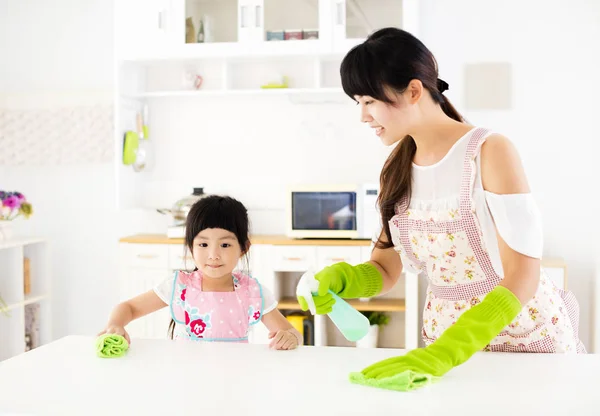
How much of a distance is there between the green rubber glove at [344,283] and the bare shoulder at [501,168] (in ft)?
1.07

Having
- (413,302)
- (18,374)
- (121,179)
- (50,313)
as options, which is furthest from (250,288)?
(50,313)

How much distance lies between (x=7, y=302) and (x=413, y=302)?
217cm

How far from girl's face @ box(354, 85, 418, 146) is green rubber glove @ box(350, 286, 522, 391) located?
0.38 meters

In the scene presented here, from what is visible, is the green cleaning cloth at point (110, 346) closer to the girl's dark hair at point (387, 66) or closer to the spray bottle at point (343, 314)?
the spray bottle at point (343, 314)

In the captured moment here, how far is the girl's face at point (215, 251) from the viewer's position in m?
1.89

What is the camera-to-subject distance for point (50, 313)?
4.21 meters

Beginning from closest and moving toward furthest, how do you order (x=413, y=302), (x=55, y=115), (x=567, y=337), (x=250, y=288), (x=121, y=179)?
(x=567, y=337) → (x=250, y=288) → (x=413, y=302) → (x=121, y=179) → (x=55, y=115)

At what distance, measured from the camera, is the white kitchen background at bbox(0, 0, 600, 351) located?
12.8ft

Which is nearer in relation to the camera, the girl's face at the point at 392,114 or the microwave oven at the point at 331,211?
the girl's face at the point at 392,114

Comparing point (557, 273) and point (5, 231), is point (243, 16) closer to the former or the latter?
point (5, 231)

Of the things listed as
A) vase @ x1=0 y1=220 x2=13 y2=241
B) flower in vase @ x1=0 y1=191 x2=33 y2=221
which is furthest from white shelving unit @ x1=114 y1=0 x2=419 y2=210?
vase @ x1=0 y1=220 x2=13 y2=241

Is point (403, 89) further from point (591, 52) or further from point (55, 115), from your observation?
point (55, 115)

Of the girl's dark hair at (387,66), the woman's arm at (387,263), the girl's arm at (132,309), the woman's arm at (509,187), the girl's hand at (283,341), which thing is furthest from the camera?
the girl's arm at (132,309)

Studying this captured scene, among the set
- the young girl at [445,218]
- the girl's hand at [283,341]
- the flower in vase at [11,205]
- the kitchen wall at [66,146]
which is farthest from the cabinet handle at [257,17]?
the girl's hand at [283,341]
